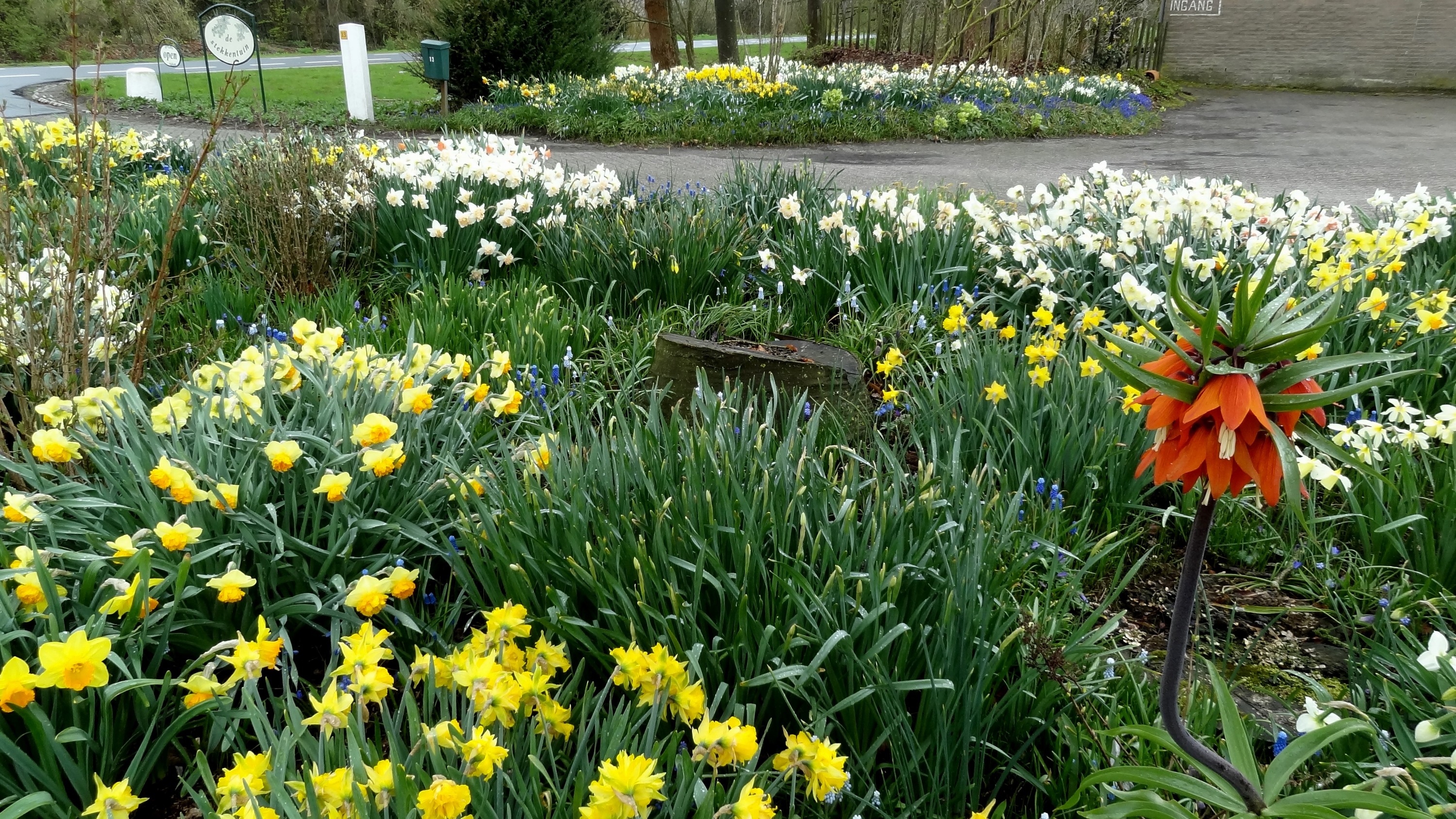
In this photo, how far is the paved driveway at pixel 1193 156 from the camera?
26.6ft

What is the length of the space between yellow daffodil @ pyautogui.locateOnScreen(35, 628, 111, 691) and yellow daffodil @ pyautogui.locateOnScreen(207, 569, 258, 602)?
0.32 meters

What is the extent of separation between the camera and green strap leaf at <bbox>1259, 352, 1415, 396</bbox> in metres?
1.01

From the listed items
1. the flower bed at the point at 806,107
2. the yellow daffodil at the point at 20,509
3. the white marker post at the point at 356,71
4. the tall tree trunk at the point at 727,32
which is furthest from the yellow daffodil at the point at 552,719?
the tall tree trunk at the point at 727,32

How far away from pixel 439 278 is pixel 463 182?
1003 mm

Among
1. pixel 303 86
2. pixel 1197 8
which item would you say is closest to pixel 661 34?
pixel 303 86

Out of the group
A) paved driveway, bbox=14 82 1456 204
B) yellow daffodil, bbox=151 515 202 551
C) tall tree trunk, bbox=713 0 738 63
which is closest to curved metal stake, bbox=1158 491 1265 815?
yellow daffodil, bbox=151 515 202 551

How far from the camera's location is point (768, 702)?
177 centimetres

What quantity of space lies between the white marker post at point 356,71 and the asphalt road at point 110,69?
4666 mm

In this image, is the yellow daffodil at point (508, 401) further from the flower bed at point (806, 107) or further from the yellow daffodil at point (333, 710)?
the flower bed at point (806, 107)

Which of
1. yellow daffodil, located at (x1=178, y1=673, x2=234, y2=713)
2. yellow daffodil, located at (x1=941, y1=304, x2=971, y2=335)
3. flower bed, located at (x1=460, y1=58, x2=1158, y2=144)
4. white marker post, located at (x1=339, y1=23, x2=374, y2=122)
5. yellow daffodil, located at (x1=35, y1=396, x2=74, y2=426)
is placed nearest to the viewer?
yellow daffodil, located at (x1=178, y1=673, x2=234, y2=713)

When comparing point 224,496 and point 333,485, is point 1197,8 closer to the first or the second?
point 333,485

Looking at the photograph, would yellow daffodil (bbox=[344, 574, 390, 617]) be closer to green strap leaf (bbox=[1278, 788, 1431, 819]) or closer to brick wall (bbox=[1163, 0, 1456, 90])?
green strap leaf (bbox=[1278, 788, 1431, 819])

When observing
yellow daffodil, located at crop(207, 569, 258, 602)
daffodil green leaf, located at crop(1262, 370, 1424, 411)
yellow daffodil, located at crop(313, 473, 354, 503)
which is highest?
daffodil green leaf, located at crop(1262, 370, 1424, 411)

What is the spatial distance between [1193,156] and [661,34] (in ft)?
30.4
